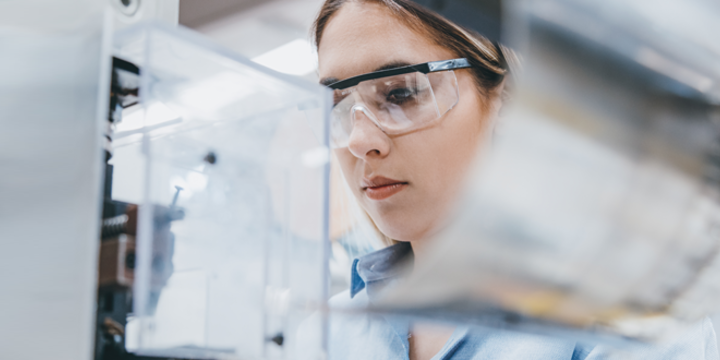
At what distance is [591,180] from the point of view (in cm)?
25

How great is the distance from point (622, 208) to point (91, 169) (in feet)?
1.10

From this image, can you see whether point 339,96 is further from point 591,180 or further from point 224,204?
point 591,180

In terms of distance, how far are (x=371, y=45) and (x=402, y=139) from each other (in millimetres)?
159

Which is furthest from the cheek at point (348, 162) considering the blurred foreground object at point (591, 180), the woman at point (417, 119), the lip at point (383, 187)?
the blurred foreground object at point (591, 180)

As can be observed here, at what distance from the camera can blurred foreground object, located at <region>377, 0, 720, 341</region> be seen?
0.79ft

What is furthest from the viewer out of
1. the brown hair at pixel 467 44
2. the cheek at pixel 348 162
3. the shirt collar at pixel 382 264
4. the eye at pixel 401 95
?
the shirt collar at pixel 382 264

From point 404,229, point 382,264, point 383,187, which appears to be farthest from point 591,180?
point 382,264

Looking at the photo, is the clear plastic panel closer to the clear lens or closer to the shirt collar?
the clear lens

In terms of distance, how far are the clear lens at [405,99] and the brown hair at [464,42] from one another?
3.5 inches

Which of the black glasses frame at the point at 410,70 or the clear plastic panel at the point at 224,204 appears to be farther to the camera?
the black glasses frame at the point at 410,70

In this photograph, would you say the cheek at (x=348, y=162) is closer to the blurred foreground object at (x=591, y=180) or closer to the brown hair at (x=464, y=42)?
the brown hair at (x=464, y=42)

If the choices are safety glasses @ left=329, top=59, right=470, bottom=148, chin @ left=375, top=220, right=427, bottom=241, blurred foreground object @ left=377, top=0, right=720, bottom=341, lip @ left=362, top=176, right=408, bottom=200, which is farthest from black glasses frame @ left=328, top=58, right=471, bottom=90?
blurred foreground object @ left=377, top=0, right=720, bottom=341

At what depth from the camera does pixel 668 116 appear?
263 mm

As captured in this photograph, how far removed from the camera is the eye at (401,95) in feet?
2.18
